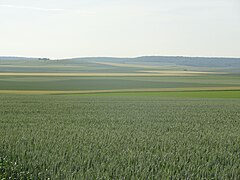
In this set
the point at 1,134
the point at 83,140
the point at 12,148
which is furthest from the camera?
the point at 1,134

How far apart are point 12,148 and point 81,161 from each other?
2782mm

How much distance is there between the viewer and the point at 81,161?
10000 millimetres

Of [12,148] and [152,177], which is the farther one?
[12,148]

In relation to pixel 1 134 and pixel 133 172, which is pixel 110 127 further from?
pixel 133 172

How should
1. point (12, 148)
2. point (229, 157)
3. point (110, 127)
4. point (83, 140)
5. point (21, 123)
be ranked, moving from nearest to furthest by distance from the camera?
point (229, 157), point (12, 148), point (83, 140), point (110, 127), point (21, 123)

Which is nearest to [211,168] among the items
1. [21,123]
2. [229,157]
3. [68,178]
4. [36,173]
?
[229,157]

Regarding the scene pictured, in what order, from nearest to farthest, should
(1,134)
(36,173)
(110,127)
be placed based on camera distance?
1. (36,173)
2. (1,134)
3. (110,127)

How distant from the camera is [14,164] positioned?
962cm

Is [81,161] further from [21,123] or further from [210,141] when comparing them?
[21,123]

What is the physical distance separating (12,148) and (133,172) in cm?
441

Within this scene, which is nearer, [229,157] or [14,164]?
[14,164]

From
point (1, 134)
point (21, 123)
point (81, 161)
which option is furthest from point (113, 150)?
point (21, 123)

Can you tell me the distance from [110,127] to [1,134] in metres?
4.62

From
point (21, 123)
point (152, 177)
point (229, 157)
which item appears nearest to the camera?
point (152, 177)
